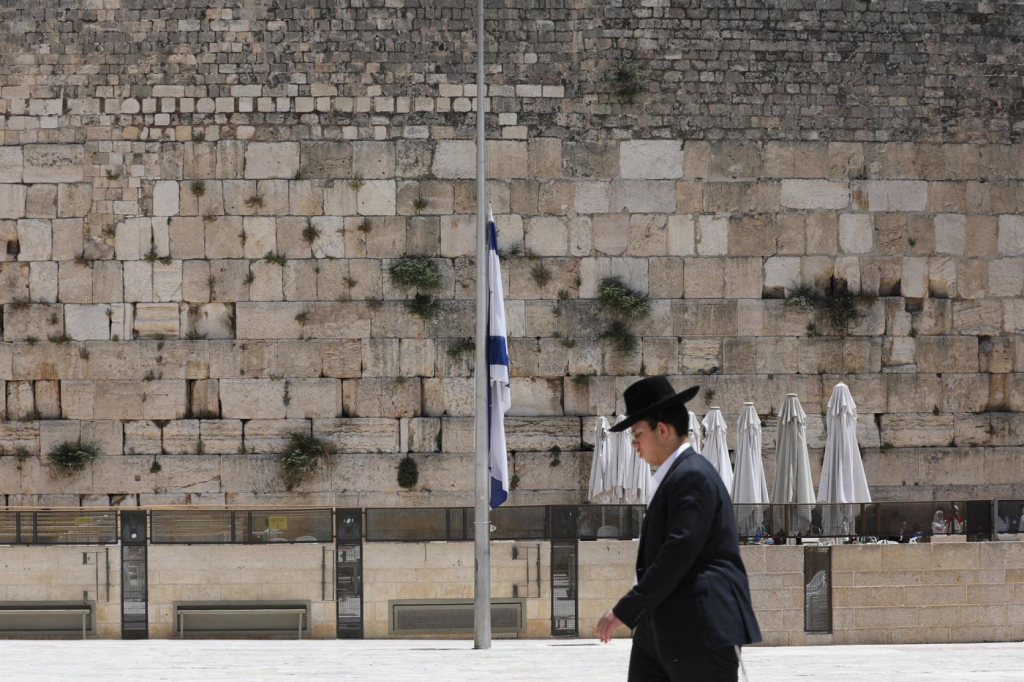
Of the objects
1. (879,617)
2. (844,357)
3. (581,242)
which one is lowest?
(879,617)

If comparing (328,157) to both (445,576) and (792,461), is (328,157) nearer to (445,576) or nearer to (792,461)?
(445,576)

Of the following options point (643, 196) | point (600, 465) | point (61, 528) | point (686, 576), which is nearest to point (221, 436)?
point (61, 528)

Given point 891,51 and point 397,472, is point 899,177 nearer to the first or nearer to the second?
point 891,51

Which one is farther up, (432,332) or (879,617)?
(432,332)

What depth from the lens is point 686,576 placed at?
4.18 metres

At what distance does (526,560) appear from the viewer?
430 inches

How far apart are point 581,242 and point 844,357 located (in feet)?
11.4

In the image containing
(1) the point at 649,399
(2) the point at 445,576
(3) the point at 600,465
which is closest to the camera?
(1) the point at 649,399

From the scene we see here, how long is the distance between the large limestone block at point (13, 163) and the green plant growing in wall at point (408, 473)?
5.68 metres

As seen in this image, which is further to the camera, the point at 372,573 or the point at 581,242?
the point at 581,242

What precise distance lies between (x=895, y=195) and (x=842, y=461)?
13.6 ft

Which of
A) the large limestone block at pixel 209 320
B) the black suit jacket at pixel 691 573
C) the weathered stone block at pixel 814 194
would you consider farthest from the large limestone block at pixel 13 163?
the black suit jacket at pixel 691 573

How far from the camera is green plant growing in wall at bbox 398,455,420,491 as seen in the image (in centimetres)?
1457

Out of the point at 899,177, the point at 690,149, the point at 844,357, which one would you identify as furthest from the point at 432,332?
the point at 899,177
